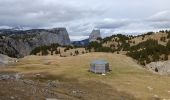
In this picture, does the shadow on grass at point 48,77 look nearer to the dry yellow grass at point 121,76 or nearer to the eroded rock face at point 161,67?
the dry yellow grass at point 121,76

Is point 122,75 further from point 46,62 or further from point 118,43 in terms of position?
point 118,43

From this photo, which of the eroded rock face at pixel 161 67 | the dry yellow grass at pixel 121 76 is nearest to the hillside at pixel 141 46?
the eroded rock face at pixel 161 67

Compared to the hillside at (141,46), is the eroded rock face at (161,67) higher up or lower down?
lower down

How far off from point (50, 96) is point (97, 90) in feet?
48.3

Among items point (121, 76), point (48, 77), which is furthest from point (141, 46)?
point (48, 77)

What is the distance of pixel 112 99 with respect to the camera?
50844 millimetres

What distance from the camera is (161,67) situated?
93.1m

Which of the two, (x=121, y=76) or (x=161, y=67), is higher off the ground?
(x=161, y=67)

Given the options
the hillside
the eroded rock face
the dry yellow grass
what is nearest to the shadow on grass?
the dry yellow grass

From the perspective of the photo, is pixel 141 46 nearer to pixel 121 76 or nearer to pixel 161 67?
pixel 161 67

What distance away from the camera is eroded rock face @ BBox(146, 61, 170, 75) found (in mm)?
88275

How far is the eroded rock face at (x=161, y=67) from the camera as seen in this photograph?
88275 mm

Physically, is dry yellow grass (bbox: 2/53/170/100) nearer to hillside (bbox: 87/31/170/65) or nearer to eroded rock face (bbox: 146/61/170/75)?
eroded rock face (bbox: 146/61/170/75)

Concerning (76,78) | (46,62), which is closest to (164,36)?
(46,62)
